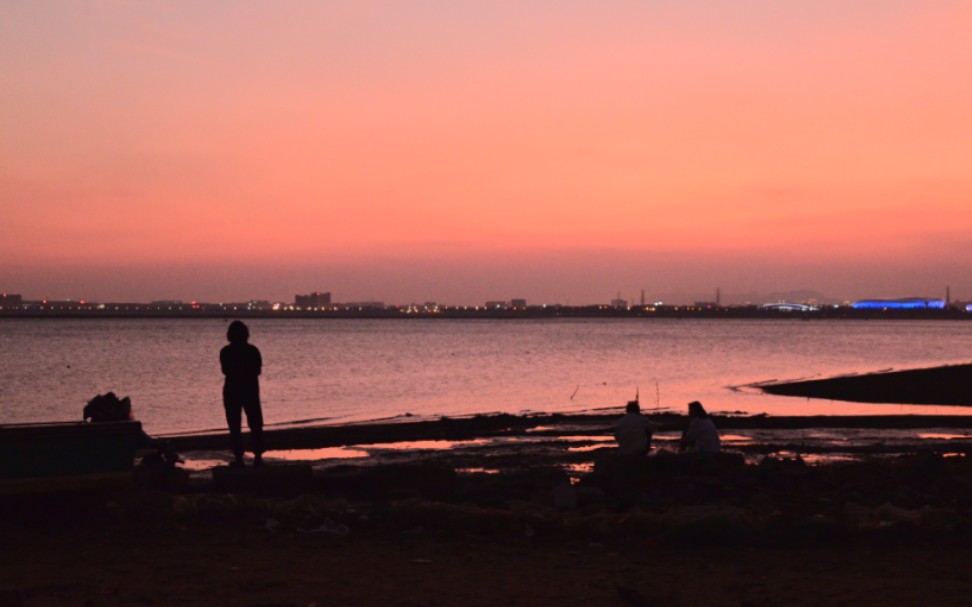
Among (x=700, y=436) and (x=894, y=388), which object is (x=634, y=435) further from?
(x=894, y=388)

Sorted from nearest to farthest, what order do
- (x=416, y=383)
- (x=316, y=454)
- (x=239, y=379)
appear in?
(x=239, y=379), (x=316, y=454), (x=416, y=383)

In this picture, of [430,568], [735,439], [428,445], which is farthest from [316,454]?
[430,568]

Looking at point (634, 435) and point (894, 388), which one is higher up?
point (634, 435)

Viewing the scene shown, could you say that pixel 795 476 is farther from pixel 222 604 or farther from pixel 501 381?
pixel 501 381

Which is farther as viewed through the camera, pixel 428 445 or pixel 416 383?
pixel 416 383

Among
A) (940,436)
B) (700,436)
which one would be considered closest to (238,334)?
(700,436)

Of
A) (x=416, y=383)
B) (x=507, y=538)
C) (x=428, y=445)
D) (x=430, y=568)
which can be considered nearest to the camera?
(x=430, y=568)

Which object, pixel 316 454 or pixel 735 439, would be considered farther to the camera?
pixel 735 439

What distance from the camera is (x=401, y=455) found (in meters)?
22.9

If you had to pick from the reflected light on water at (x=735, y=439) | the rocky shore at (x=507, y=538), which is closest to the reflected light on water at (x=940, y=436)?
the reflected light on water at (x=735, y=439)

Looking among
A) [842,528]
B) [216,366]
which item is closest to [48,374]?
[216,366]

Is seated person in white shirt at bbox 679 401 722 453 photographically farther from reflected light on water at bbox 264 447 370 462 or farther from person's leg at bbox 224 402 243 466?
reflected light on water at bbox 264 447 370 462

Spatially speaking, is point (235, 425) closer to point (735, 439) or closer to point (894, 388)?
point (735, 439)

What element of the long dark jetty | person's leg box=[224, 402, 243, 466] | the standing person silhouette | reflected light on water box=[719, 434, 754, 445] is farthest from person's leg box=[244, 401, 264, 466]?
the long dark jetty
